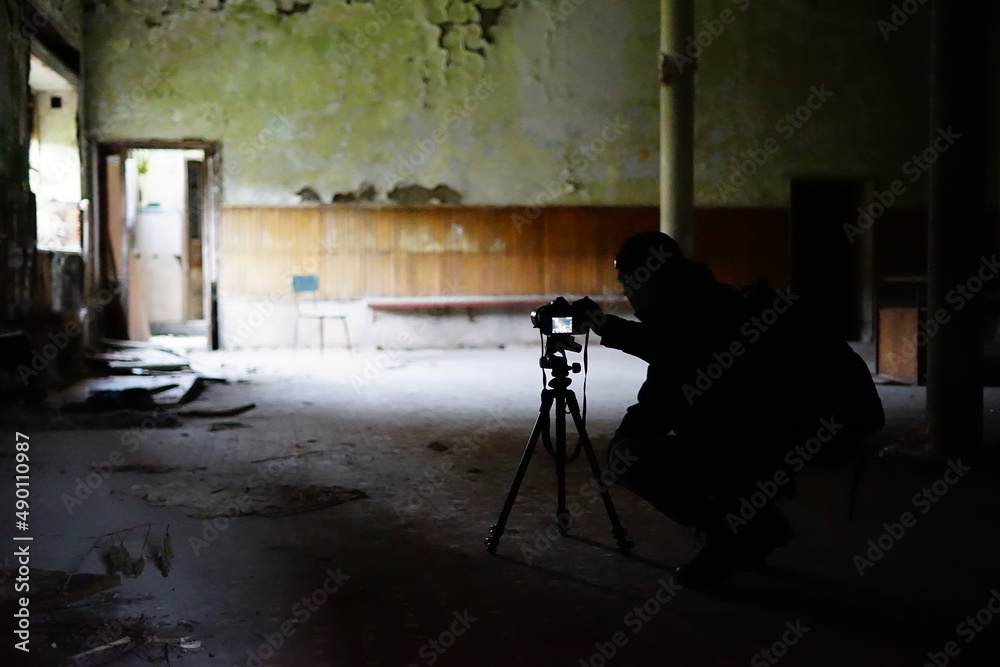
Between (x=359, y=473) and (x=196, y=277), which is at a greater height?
(x=196, y=277)

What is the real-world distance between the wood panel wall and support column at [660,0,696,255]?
149 inches

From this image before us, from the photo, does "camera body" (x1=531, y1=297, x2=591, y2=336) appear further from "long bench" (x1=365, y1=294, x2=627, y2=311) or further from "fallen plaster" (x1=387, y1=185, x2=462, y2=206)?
"fallen plaster" (x1=387, y1=185, x2=462, y2=206)

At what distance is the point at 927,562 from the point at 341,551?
1961mm

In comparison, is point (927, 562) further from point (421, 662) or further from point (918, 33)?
point (918, 33)

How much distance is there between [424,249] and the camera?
10.8 metres

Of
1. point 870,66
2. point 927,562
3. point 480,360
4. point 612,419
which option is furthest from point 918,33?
point 927,562

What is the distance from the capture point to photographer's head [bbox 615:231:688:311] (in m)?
2.44

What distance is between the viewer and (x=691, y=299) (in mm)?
2393

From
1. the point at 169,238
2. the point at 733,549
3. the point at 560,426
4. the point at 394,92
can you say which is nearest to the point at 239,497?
the point at 560,426

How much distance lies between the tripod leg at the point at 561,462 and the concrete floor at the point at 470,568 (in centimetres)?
8

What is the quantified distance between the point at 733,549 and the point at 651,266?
0.88 metres

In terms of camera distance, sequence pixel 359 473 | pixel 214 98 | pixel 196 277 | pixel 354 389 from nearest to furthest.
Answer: pixel 359 473 < pixel 354 389 < pixel 214 98 < pixel 196 277

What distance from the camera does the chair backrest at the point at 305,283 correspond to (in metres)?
10.2

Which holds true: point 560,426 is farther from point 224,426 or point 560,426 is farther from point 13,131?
point 13,131
